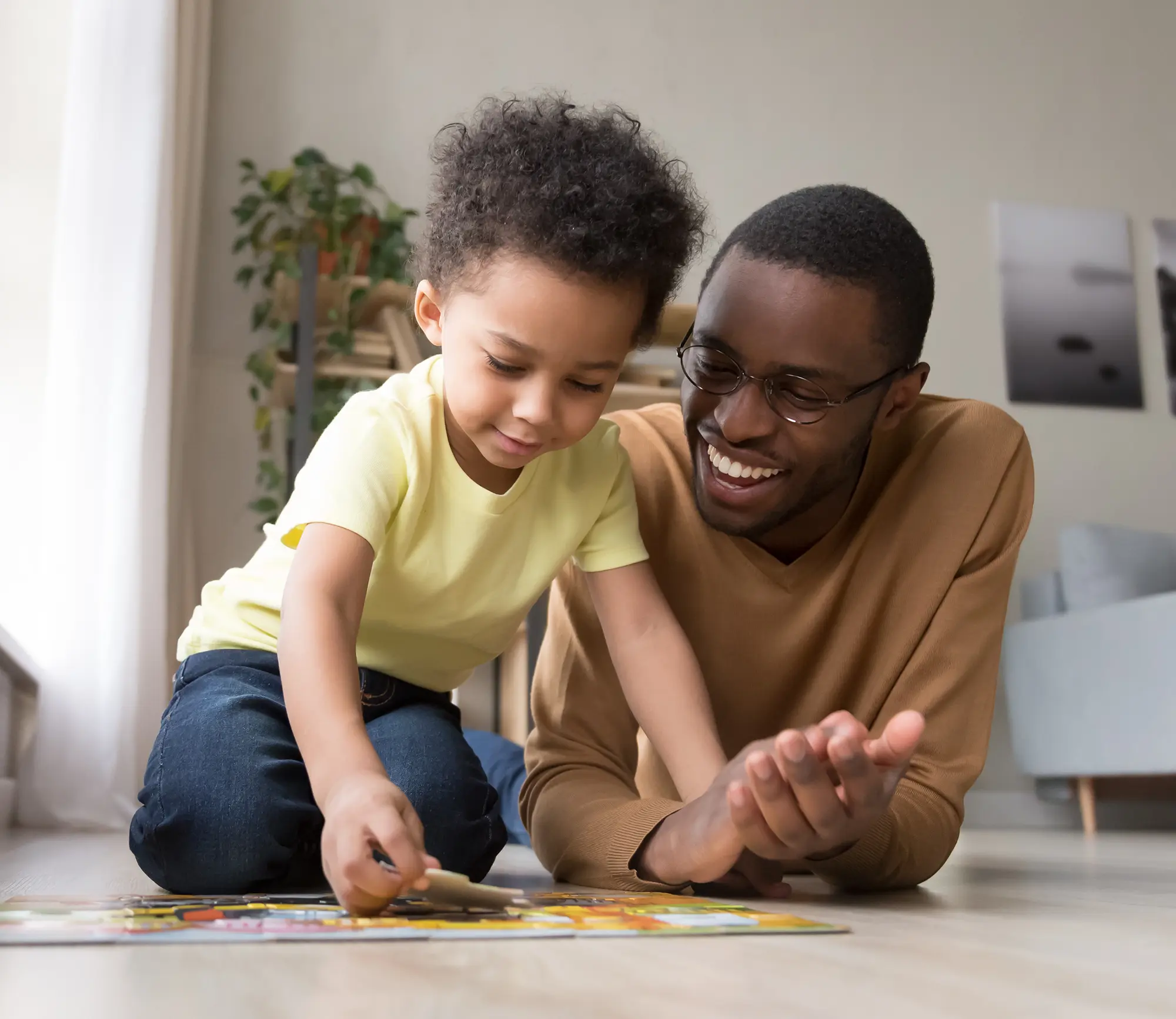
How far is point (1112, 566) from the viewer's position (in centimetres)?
376

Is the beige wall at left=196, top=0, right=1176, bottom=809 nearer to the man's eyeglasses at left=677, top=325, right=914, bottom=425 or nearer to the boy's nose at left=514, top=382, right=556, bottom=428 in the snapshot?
the man's eyeglasses at left=677, top=325, right=914, bottom=425

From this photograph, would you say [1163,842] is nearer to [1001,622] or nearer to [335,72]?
[1001,622]

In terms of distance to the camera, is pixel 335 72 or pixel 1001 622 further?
pixel 335 72

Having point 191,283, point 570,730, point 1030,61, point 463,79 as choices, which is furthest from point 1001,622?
point 1030,61

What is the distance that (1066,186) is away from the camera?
4.70m

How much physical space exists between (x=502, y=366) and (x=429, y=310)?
0.62 ft

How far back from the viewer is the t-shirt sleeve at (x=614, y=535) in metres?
1.26

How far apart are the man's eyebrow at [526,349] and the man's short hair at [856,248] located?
30 cm

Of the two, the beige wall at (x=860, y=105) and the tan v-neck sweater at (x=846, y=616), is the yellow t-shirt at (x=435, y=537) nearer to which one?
the tan v-neck sweater at (x=846, y=616)

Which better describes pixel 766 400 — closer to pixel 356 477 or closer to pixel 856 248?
pixel 856 248

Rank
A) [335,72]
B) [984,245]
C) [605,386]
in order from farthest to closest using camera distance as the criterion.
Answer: [984,245] → [335,72] → [605,386]

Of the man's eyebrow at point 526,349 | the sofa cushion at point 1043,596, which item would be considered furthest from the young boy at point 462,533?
the sofa cushion at point 1043,596

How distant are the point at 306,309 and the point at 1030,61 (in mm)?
3160

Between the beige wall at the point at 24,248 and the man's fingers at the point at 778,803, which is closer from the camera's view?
the man's fingers at the point at 778,803
